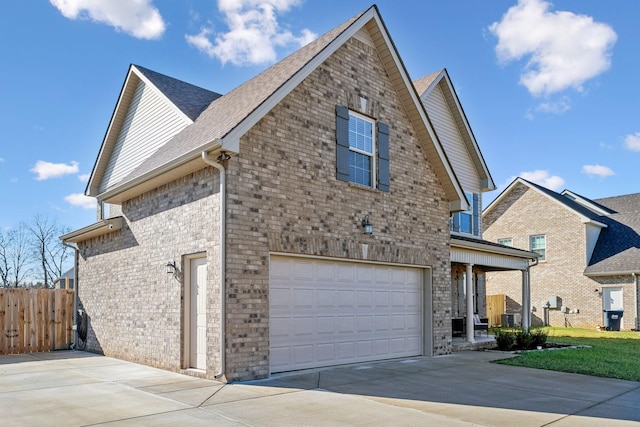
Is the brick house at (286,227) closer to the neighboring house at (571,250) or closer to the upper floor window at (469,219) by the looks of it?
the upper floor window at (469,219)

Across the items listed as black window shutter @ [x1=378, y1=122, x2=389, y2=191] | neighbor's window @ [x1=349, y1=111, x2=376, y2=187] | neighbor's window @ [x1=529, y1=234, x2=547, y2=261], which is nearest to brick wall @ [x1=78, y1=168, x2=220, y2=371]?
neighbor's window @ [x1=349, y1=111, x2=376, y2=187]

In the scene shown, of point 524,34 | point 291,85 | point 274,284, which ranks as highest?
point 524,34

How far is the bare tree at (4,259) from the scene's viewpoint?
39.2 m

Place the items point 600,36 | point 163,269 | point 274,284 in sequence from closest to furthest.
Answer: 1. point 274,284
2. point 163,269
3. point 600,36

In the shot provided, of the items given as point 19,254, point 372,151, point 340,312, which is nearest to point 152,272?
point 340,312

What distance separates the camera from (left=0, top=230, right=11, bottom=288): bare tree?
39.2 m

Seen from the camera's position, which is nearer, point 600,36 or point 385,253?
point 385,253

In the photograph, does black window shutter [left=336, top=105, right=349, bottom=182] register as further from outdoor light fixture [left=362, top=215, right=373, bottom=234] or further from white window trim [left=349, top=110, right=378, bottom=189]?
outdoor light fixture [left=362, top=215, right=373, bottom=234]

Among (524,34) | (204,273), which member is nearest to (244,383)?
(204,273)

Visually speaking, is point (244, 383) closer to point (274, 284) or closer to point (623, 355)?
point (274, 284)

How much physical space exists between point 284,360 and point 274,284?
4.95 feet

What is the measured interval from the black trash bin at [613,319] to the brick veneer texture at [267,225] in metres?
16.0

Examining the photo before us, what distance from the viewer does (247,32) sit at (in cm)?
1245

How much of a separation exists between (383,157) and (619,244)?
69.3ft
